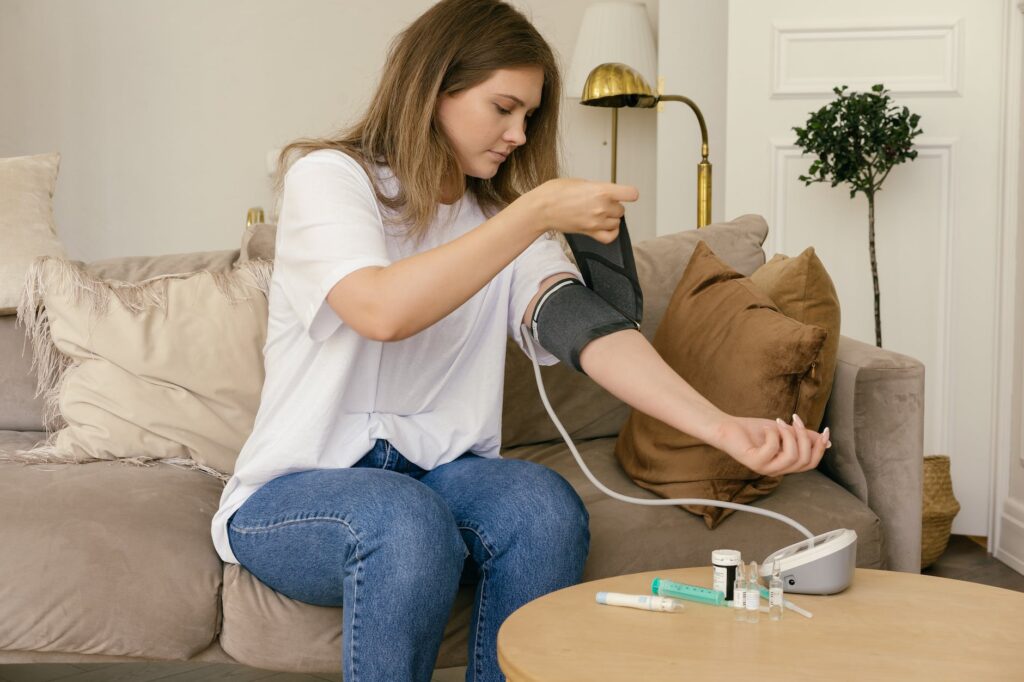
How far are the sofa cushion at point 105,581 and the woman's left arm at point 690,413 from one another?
565 millimetres

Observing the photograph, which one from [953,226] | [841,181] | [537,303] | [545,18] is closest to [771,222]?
[841,181]

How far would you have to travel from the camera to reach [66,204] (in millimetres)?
3812

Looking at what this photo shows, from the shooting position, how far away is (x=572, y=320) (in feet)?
4.60

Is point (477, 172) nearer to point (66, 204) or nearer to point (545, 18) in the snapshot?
point (545, 18)

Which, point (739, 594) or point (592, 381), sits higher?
point (592, 381)

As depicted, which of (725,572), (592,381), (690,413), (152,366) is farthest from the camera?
(592,381)

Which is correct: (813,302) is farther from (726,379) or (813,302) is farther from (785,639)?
(785,639)

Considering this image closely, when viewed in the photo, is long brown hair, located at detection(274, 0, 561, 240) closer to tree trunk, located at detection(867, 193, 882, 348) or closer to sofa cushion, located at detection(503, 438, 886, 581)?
sofa cushion, located at detection(503, 438, 886, 581)

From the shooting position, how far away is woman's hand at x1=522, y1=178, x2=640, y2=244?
3.76 ft

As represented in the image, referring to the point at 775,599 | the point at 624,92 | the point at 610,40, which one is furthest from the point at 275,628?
the point at 610,40

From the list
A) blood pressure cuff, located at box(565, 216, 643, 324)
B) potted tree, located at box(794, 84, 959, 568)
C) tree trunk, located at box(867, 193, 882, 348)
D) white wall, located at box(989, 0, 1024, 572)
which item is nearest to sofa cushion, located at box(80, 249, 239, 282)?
blood pressure cuff, located at box(565, 216, 643, 324)

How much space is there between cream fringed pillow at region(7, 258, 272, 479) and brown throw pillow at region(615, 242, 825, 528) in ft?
2.17

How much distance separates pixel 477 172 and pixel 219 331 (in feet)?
1.96

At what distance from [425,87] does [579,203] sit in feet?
1.17
